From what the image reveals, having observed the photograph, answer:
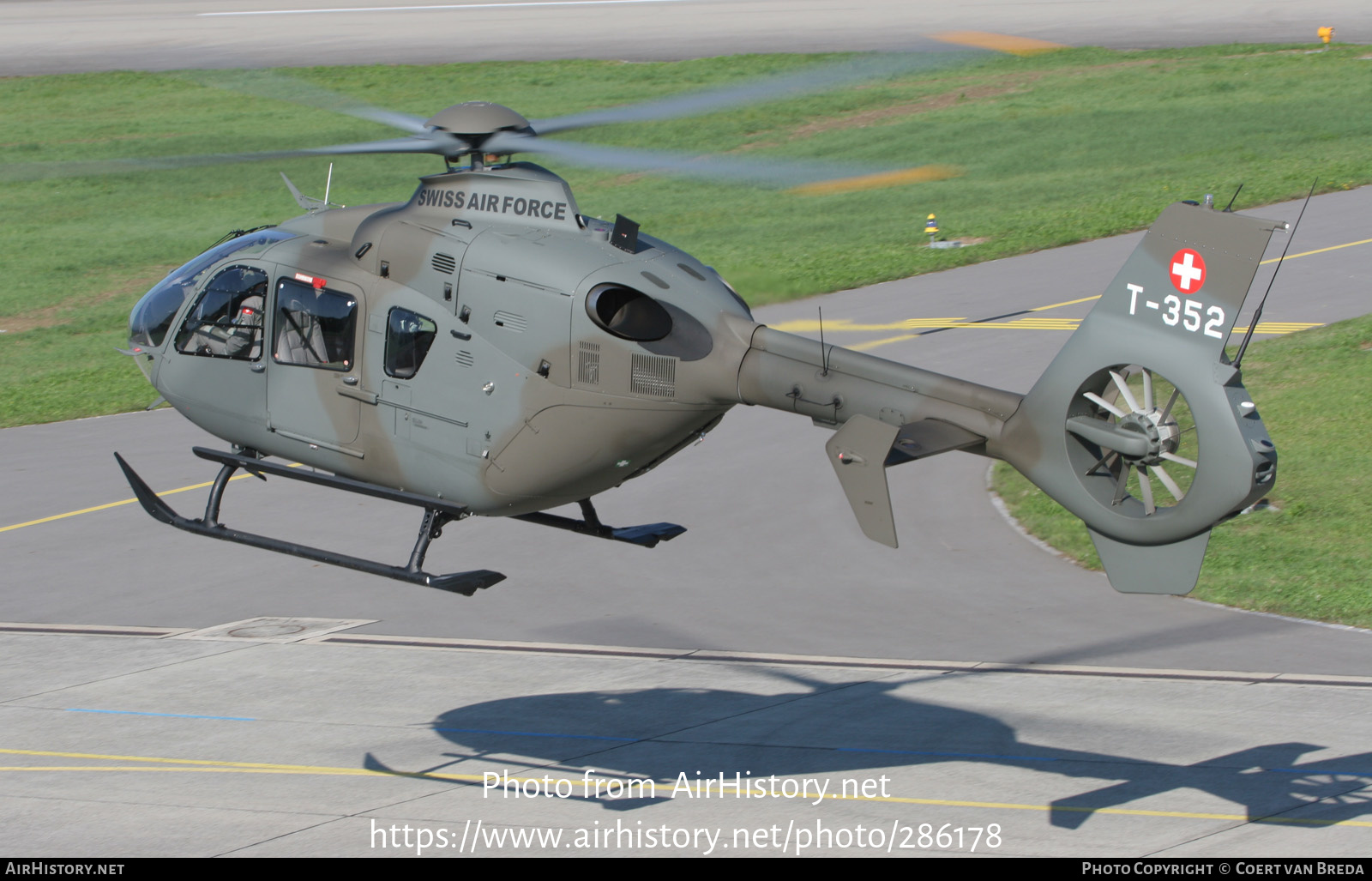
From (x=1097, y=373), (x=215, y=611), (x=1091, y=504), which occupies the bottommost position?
(x=215, y=611)

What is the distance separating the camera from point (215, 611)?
965 inches

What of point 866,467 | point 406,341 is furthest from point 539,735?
point 866,467

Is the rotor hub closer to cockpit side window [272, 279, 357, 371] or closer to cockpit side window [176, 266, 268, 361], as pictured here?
cockpit side window [272, 279, 357, 371]

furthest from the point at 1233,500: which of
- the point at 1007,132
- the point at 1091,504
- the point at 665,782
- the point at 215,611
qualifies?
the point at 1007,132

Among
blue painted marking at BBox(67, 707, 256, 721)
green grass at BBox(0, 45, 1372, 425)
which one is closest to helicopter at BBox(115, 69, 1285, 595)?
blue painted marking at BBox(67, 707, 256, 721)

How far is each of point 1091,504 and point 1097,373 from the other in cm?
115

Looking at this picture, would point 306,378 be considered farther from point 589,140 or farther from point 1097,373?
point 589,140

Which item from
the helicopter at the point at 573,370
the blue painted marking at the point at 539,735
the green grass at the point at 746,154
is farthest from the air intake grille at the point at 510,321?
the green grass at the point at 746,154

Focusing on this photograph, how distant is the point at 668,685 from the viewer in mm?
21203

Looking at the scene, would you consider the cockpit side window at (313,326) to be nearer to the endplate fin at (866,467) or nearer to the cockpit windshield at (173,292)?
the cockpit windshield at (173,292)

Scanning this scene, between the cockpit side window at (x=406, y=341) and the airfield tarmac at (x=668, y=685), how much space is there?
4504 mm

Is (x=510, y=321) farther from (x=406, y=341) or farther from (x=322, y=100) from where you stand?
(x=322, y=100)

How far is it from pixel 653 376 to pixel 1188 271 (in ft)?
16.7

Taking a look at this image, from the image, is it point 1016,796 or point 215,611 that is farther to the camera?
point 215,611
